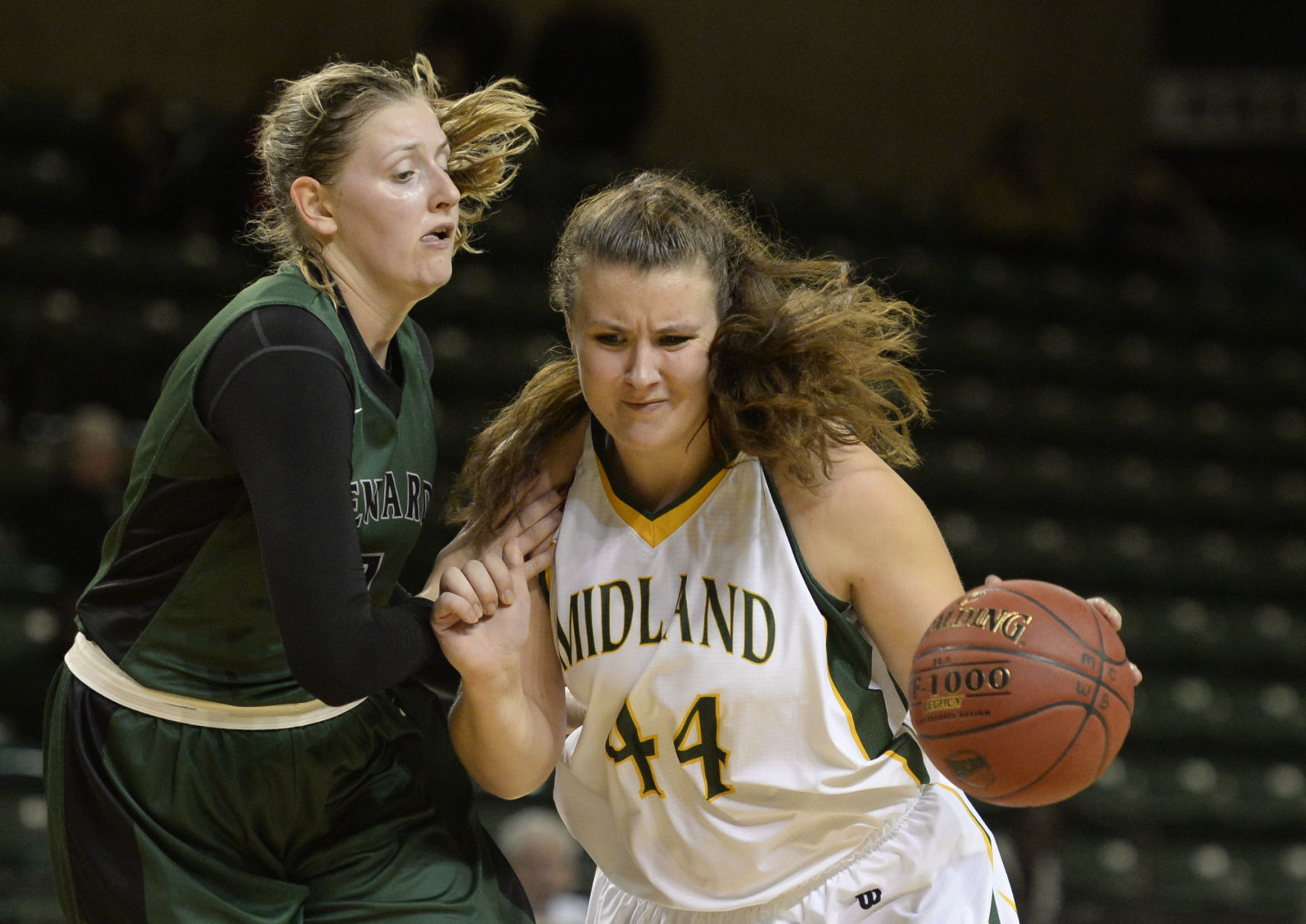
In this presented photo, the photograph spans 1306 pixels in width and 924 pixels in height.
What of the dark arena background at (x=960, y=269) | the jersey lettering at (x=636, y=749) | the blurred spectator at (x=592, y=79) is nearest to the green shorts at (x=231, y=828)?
the jersey lettering at (x=636, y=749)

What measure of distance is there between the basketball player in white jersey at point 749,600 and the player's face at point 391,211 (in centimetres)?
26

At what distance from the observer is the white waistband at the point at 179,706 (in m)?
2.49

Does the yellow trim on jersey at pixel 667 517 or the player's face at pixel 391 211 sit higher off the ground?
the player's face at pixel 391 211

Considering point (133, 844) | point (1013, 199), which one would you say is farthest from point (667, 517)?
point (1013, 199)

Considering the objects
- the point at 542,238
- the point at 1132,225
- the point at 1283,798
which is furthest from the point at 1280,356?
the point at 542,238

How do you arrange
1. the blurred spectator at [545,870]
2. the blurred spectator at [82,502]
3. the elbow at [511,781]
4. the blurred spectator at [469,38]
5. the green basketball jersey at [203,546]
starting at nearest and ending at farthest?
the green basketball jersey at [203,546] → the elbow at [511,781] → the blurred spectator at [545,870] → the blurred spectator at [82,502] → the blurred spectator at [469,38]

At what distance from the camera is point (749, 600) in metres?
2.61

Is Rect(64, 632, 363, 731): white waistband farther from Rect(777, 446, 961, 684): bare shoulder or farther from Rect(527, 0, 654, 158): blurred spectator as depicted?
Rect(527, 0, 654, 158): blurred spectator

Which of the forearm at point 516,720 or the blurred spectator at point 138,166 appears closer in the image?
the forearm at point 516,720

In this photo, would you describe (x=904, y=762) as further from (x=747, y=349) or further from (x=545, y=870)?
(x=545, y=870)

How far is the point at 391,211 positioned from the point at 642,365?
19.0 inches

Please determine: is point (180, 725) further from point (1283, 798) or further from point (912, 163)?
point (912, 163)

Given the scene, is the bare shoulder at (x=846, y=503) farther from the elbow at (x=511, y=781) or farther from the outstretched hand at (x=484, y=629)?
the elbow at (x=511, y=781)

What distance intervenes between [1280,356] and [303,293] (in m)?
8.86
